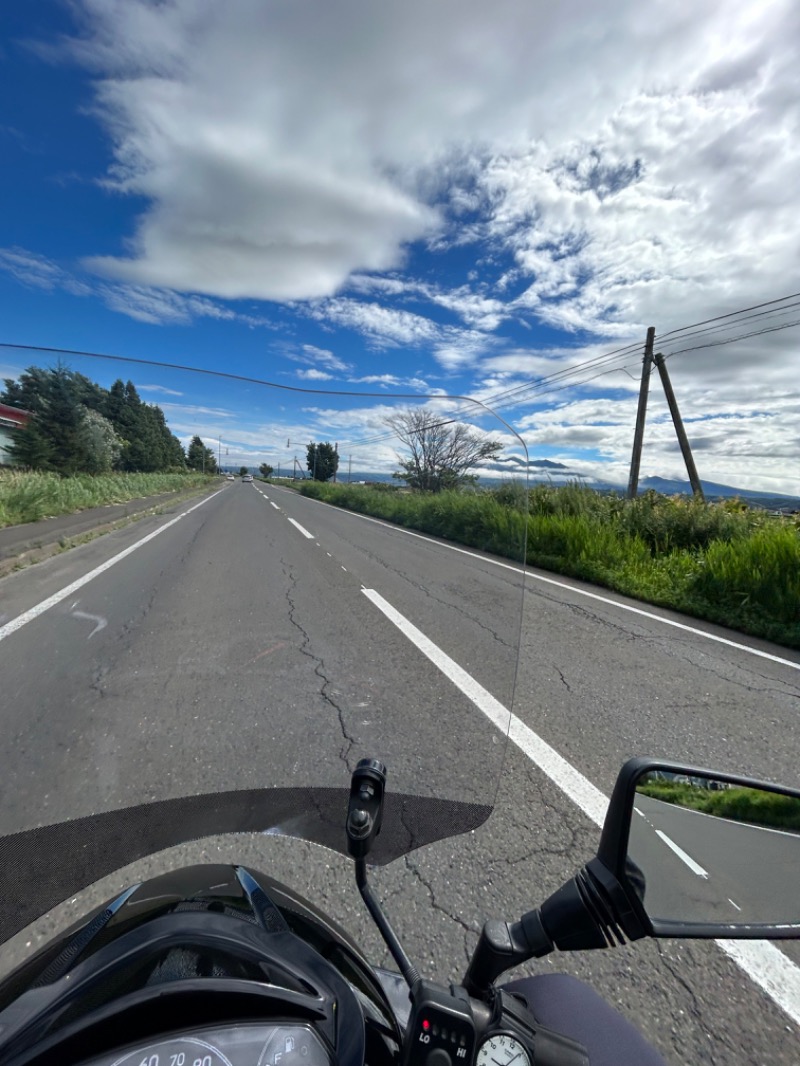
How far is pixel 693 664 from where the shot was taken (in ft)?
17.0

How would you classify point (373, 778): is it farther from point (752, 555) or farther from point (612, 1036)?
point (752, 555)

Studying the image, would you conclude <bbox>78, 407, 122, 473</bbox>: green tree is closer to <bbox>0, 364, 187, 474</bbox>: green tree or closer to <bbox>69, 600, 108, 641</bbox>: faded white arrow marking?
<bbox>0, 364, 187, 474</bbox>: green tree

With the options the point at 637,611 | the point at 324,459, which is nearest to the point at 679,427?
the point at 637,611

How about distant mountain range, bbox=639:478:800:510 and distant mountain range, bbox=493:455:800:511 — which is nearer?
distant mountain range, bbox=493:455:800:511

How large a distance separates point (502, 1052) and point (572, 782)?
90.0 inches

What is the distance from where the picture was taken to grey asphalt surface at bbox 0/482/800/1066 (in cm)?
184

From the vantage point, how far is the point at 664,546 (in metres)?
10.8

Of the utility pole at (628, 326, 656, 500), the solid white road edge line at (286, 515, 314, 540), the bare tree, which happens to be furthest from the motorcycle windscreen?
the utility pole at (628, 326, 656, 500)

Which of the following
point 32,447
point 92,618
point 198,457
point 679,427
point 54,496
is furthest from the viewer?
point 679,427

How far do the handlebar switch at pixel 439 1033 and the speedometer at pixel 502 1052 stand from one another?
0.10 feet

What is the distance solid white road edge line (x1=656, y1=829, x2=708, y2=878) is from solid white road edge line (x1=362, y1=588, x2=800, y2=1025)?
0.90 metres

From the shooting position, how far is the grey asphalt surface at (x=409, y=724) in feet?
6.02

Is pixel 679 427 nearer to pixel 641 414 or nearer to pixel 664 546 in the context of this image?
pixel 641 414

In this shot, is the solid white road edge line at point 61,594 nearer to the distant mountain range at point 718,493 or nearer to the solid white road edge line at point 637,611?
the solid white road edge line at point 637,611
